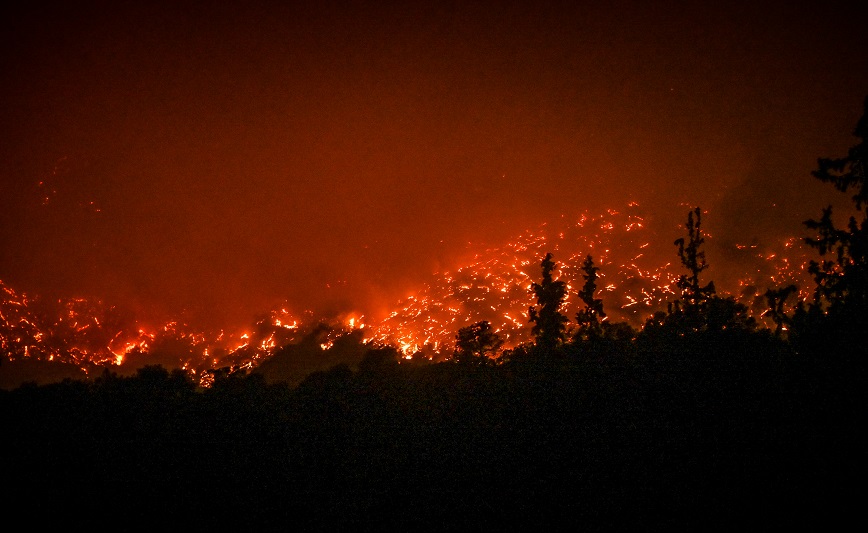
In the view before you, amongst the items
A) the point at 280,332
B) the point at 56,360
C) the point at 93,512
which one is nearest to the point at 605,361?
the point at 93,512

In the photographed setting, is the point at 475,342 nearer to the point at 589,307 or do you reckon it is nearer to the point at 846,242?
the point at 589,307

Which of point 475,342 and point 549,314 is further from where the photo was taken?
point 549,314

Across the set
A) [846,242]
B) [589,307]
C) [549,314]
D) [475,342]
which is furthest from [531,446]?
[589,307]

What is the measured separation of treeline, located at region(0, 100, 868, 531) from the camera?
1334 centimetres

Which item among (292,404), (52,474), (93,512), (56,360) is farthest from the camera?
(56,360)

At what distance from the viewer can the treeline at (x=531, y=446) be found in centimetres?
1334

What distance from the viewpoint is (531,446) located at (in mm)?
16281

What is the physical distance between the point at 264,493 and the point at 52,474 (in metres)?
7.90

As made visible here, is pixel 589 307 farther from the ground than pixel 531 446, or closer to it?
farther from the ground

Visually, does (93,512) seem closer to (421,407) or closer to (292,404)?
(292,404)

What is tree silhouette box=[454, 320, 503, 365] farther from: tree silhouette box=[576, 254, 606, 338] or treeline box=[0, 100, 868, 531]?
treeline box=[0, 100, 868, 531]

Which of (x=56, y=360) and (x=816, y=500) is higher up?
(x=56, y=360)

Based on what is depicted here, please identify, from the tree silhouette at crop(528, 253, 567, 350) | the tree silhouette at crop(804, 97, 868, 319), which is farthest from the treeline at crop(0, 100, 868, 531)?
the tree silhouette at crop(528, 253, 567, 350)

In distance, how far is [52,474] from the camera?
682 inches
